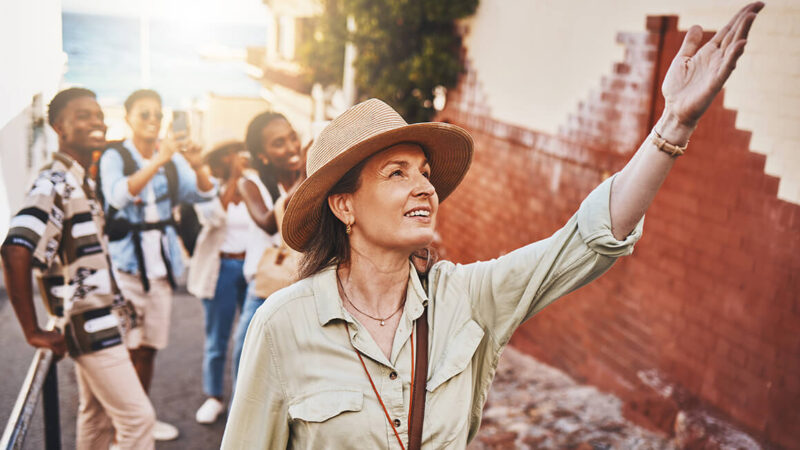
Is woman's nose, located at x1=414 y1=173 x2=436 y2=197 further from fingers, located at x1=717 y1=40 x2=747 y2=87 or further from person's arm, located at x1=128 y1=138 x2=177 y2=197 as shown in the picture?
person's arm, located at x1=128 y1=138 x2=177 y2=197

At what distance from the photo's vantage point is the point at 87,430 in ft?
13.6

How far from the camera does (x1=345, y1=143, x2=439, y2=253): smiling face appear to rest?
7.32 feet

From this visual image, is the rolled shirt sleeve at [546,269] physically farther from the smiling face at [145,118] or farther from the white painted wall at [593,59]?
the smiling face at [145,118]

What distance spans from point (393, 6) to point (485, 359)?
268 inches

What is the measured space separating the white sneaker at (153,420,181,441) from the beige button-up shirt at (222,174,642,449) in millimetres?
3217

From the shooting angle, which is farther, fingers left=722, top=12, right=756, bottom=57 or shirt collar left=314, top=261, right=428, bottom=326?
shirt collar left=314, top=261, right=428, bottom=326

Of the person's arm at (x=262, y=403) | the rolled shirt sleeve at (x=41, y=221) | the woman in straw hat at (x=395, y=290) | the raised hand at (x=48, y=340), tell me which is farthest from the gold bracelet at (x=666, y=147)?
the raised hand at (x=48, y=340)

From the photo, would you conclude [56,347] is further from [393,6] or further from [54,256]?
[393,6]

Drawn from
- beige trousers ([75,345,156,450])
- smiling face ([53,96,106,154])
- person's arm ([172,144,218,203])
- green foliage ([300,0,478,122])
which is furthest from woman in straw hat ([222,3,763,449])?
green foliage ([300,0,478,122])

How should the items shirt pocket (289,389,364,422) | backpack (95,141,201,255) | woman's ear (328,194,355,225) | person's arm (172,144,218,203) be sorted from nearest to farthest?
shirt pocket (289,389,364,422)
woman's ear (328,194,355,225)
backpack (95,141,201,255)
person's arm (172,144,218,203)

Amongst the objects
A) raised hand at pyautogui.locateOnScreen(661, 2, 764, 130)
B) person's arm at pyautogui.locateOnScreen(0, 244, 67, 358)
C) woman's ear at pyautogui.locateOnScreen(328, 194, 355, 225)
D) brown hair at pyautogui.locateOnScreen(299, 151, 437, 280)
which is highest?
raised hand at pyautogui.locateOnScreen(661, 2, 764, 130)

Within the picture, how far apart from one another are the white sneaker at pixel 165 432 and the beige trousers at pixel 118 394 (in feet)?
3.67

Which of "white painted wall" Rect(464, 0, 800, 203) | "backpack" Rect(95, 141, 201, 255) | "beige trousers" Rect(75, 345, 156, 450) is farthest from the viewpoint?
"backpack" Rect(95, 141, 201, 255)

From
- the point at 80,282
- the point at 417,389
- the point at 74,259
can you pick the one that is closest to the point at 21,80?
the point at 74,259
